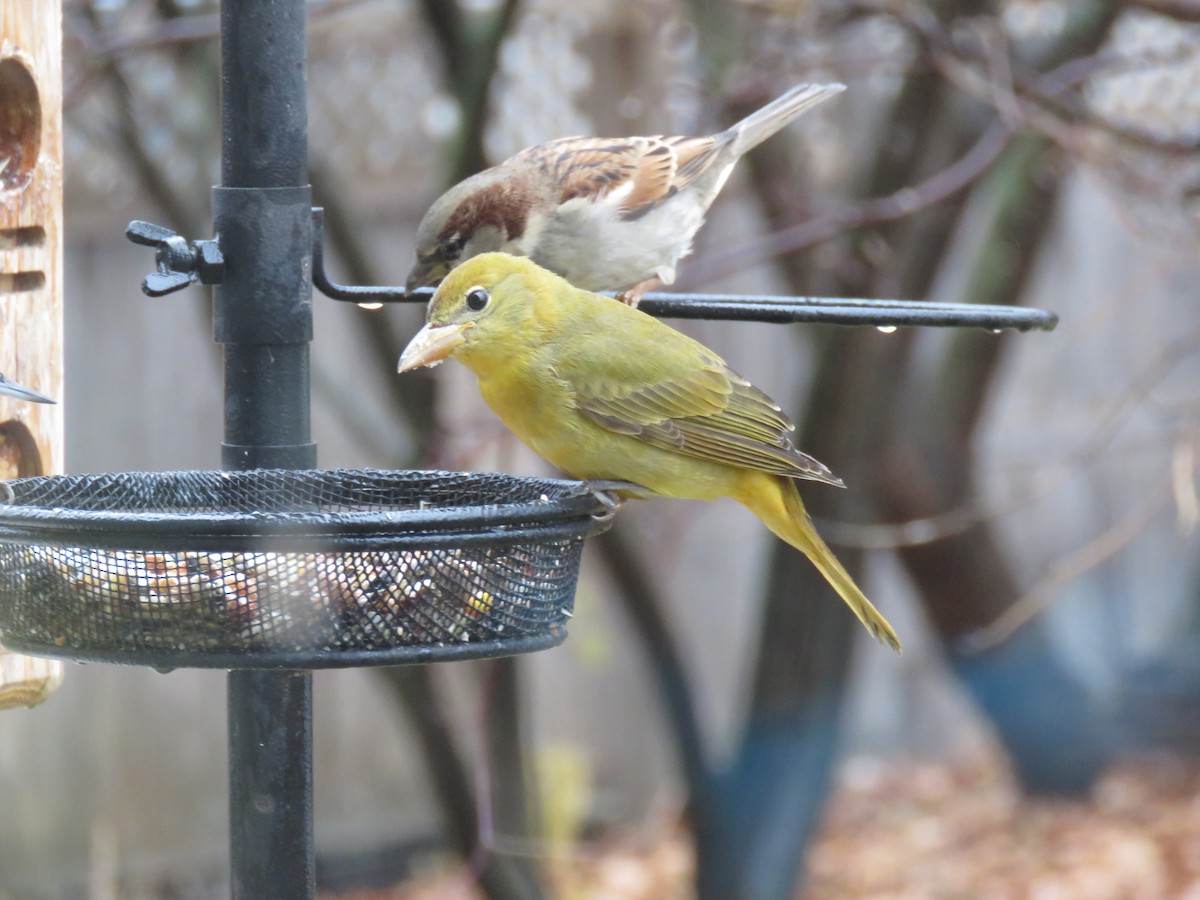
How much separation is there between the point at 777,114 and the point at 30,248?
213 cm

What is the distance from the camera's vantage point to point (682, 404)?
3.73 meters

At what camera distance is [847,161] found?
851cm

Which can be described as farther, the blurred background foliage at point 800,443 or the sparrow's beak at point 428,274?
the blurred background foliage at point 800,443

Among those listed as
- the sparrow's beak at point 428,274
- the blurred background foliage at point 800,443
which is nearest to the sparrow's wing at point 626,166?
the sparrow's beak at point 428,274

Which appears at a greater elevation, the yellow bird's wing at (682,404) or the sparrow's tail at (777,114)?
the sparrow's tail at (777,114)

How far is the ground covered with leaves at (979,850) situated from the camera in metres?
8.06

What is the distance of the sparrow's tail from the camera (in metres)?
4.38

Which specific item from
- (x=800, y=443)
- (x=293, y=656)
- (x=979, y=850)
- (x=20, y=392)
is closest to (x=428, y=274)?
(x=20, y=392)

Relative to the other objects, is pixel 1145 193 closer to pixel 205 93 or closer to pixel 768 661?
pixel 768 661

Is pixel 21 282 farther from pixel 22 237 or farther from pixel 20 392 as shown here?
pixel 20 392

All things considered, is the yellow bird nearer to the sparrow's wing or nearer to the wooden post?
the sparrow's wing

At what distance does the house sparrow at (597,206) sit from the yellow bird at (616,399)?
0.19m

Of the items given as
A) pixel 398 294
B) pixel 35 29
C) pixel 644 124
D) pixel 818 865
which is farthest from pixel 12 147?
pixel 818 865

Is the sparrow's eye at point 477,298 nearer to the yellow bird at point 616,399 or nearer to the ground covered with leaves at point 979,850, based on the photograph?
the yellow bird at point 616,399
